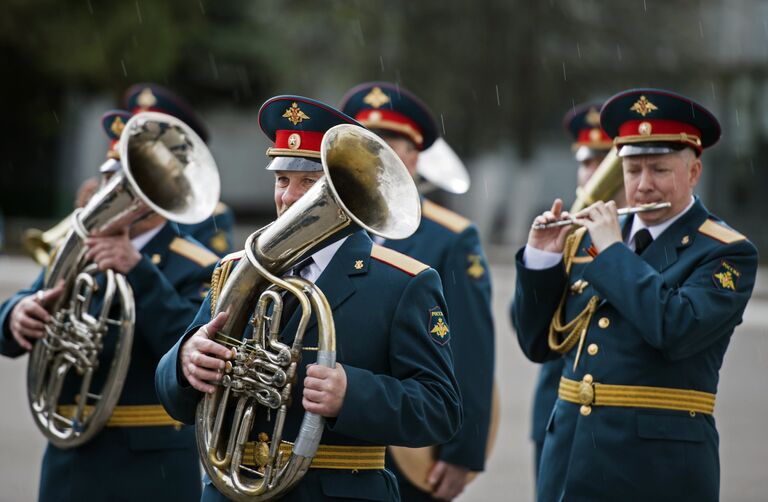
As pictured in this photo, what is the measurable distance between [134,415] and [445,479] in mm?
1313

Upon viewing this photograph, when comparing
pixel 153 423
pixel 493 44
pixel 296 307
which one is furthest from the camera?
pixel 493 44

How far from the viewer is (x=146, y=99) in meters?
6.83

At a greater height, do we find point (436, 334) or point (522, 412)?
point (436, 334)

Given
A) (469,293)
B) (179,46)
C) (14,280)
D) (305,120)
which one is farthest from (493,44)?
(305,120)

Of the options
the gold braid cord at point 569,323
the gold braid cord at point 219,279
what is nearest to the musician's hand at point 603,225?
the gold braid cord at point 569,323

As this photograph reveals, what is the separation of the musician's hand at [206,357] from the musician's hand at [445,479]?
74.2 inches

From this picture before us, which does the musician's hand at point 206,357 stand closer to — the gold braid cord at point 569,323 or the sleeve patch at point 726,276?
the gold braid cord at point 569,323

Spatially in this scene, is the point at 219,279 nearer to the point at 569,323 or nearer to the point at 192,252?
the point at 192,252

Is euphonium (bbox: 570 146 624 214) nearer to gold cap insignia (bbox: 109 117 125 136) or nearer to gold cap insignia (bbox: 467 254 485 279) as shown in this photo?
gold cap insignia (bbox: 467 254 485 279)

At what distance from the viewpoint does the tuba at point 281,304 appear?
3131 millimetres

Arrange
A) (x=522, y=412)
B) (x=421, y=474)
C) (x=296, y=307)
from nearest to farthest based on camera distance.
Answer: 1. (x=296, y=307)
2. (x=421, y=474)
3. (x=522, y=412)

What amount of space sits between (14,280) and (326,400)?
620 inches

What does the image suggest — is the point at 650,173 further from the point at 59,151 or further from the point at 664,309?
the point at 59,151

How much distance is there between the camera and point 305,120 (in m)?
3.49
